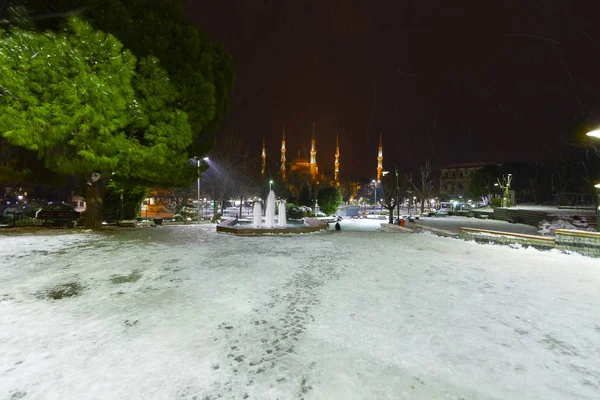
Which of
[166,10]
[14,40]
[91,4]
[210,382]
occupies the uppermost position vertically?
[166,10]

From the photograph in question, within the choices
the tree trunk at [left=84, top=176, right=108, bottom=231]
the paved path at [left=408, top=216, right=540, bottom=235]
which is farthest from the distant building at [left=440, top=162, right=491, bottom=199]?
the tree trunk at [left=84, top=176, right=108, bottom=231]

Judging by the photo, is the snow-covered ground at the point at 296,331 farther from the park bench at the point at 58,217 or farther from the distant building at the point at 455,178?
the distant building at the point at 455,178

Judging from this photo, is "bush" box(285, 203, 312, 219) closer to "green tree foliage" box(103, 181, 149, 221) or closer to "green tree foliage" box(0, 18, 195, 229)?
"green tree foliage" box(103, 181, 149, 221)

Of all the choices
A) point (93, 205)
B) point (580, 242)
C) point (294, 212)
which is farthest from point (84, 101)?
point (294, 212)

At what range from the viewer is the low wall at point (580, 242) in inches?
369

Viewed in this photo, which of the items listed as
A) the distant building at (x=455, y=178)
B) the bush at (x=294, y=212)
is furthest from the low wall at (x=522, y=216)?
the distant building at (x=455, y=178)

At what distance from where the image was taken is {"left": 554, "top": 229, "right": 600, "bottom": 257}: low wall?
938 centimetres

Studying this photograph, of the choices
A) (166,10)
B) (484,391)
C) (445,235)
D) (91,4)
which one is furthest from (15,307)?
(445,235)

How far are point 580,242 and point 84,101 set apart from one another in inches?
699

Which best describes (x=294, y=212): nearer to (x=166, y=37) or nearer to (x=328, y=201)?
(x=328, y=201)

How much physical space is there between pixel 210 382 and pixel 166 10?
56.1ft

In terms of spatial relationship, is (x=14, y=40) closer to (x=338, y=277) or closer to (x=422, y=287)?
(x=338, y=277)

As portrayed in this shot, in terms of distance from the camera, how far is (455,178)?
114125 millimetres

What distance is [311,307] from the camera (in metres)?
5.00
